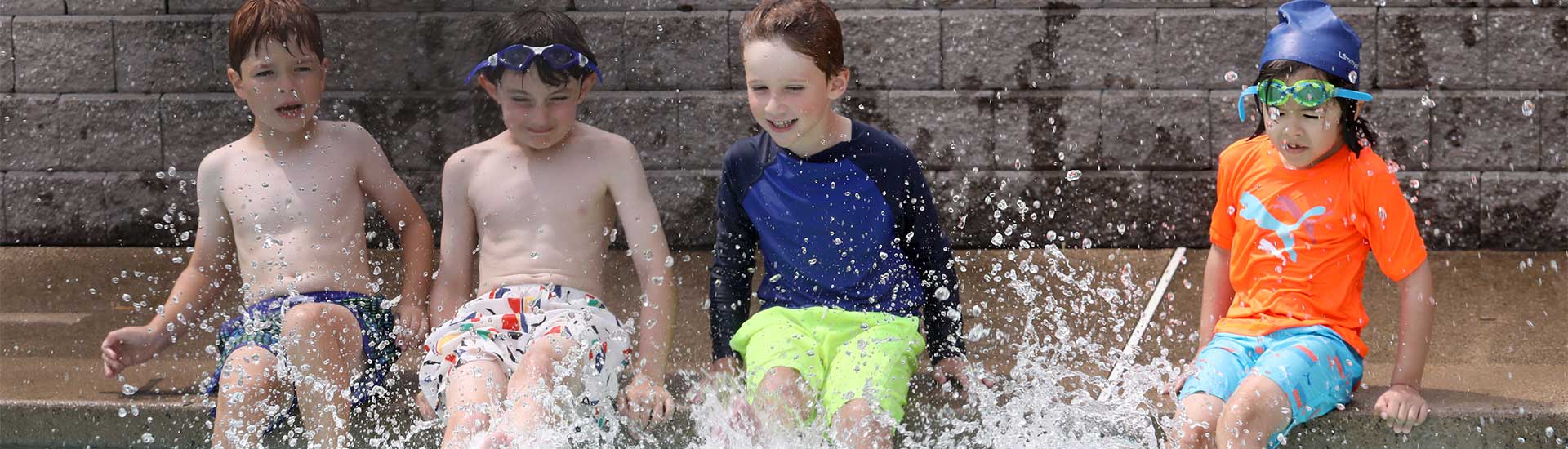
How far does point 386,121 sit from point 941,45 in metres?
1.99

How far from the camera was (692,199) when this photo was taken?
521 centimetres

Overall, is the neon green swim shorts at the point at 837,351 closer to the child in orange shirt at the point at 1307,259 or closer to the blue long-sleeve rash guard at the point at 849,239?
the blue long-sleeve rash guard at the point at 849,239

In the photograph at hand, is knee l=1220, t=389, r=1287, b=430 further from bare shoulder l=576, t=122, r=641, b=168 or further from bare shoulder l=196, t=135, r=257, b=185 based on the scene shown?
bare shoulder l=196, t=135, r=257, b=185

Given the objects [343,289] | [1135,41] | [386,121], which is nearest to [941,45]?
[1135,41]

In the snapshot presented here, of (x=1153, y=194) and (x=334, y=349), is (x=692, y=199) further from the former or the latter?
(x=334, y=349)

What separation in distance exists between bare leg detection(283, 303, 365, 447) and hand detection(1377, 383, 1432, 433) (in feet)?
7.05

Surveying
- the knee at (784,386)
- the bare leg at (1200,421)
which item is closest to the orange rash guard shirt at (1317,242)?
the bare leg at (1200,421)

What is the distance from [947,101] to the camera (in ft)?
16.7

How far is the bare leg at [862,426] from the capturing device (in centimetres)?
290

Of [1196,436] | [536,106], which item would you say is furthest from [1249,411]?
[536,106]

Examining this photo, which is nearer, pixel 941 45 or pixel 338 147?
pixel 338 147

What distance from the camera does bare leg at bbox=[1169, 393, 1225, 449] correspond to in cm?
292

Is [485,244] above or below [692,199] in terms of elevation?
above

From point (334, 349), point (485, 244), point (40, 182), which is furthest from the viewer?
point (40, 182)
